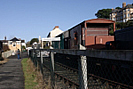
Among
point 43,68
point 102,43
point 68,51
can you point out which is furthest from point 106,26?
point 68,51

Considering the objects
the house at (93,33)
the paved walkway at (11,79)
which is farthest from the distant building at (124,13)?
the paved walkway at (11,79)

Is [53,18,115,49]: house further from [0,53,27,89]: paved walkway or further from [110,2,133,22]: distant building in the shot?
[110,2,133,22]: distant building

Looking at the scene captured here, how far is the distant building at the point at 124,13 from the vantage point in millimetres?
99850

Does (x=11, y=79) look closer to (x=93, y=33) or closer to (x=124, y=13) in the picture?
(x=93, y=33)

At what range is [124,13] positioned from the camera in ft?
337

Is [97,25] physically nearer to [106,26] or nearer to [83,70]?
[106,26]

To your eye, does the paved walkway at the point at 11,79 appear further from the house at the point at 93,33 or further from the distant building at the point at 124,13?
the distant building at the point at 124,13

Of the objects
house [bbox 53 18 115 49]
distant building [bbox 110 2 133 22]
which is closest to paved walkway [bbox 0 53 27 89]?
house [bbox 53 18 115 49]

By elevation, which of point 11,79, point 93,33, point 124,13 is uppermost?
point 124,13

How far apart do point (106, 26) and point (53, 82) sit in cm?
1132

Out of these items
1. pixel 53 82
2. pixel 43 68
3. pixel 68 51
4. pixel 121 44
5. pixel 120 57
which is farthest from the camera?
→ pixel 121 44

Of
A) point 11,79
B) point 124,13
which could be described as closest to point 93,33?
point 11,79

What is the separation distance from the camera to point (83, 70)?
11.2ft

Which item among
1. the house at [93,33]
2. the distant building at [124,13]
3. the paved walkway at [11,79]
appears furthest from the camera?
the distant building at [124,13]
